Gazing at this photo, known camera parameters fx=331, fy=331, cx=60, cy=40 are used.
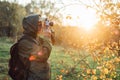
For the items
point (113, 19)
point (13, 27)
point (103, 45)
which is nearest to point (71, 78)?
point (103, 45)

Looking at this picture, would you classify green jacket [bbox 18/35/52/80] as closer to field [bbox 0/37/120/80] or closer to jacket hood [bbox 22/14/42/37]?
jacket hood [bbox 22/14/42/37]

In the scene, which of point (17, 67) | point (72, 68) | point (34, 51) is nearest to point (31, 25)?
point (34, 51)

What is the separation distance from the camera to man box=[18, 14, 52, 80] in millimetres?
4766

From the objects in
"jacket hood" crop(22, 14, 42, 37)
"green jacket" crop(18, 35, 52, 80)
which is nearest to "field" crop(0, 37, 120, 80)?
"green jacket" crop(18, 35, 52, 80)

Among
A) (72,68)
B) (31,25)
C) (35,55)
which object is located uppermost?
(31,25)

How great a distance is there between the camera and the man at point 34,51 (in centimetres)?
477

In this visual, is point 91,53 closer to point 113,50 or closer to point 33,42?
point 113,50

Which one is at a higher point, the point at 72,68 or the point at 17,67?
the point at 17,67

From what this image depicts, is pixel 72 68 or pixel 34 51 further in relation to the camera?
pixel 72 68

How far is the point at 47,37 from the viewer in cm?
489

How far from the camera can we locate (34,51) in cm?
475

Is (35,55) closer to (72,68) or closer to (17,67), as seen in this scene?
(17,67)

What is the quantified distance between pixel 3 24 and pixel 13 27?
168 centimetres

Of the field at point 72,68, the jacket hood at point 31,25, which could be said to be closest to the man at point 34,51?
the jacket hood at point 31,25
